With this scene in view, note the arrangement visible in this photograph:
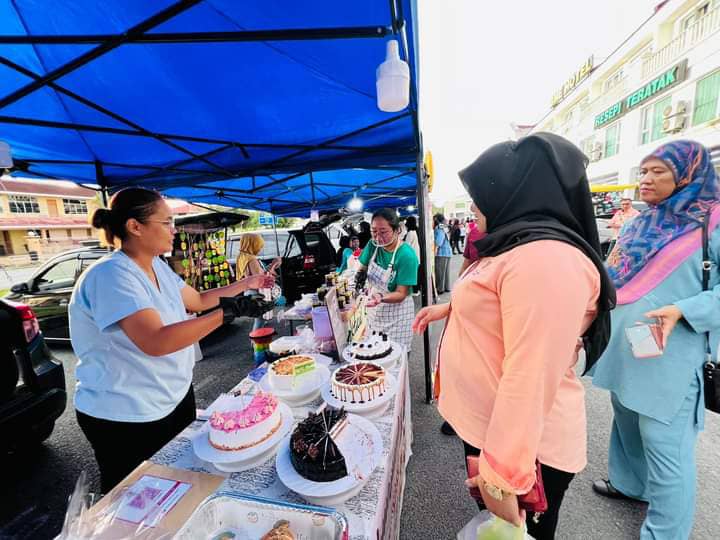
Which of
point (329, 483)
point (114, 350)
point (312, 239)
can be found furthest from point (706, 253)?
point (312, 239)

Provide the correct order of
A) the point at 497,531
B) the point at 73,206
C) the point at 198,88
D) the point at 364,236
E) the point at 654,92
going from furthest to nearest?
the point at 73,206 < the point at 654,92 < the point at 364,236 < the point at 198,88 < the point at 497,531

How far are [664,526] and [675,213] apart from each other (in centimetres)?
167

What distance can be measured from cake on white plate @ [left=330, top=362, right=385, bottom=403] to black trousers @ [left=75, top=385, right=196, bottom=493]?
2.88 feet

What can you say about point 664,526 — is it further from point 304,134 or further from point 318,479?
point 304,134

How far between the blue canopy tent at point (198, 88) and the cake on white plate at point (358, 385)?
1717 mm

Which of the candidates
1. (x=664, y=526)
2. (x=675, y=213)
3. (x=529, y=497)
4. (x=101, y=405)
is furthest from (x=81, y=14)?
(x=664, y=526)

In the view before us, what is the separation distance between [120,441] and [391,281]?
2.32 metres

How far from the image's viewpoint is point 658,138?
15.9m

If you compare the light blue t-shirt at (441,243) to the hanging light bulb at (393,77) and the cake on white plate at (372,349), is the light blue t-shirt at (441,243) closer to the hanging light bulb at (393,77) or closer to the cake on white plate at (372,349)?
the cake on white plate at (372,349)

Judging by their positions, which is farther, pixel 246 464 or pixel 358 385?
pixel 358 385

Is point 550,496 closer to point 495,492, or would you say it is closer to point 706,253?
point 495,492

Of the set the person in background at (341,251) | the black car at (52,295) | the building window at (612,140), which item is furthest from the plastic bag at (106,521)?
the building window at (612,140)

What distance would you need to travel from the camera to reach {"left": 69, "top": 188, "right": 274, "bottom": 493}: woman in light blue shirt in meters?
1.30

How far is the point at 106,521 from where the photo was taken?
0.95m
